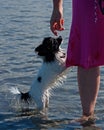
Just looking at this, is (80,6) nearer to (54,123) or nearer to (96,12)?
(96,12)

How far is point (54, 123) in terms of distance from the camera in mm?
5949

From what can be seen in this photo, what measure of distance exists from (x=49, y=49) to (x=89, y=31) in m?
1.54

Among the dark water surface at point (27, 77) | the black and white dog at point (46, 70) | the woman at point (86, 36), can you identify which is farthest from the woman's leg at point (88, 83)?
the black and white dog at point (46, 70)

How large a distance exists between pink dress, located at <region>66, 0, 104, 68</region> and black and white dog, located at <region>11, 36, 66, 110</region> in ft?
4.56

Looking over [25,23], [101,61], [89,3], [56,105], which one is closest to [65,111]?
[56,105]

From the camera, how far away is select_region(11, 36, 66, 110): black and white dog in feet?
21.6

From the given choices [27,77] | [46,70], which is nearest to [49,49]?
[46,70]

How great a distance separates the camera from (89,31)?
5.09 metres

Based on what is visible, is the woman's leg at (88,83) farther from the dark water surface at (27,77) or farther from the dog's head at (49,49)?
the dog's head at (49,49)

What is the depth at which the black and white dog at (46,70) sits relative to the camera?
657cm

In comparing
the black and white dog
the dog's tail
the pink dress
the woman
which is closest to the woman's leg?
the woman

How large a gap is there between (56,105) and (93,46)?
1.79 metres

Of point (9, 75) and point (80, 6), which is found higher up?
point (80, 6)

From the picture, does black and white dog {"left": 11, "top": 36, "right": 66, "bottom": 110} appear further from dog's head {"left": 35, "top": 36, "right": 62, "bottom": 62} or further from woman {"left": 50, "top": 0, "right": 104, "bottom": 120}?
woman {"left": 50, "top": 0, "right": 104, "bottom": 120}
